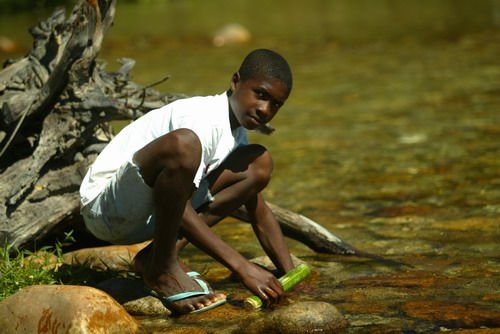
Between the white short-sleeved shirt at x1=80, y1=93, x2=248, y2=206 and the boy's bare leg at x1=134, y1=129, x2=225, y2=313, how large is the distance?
0.38 feet

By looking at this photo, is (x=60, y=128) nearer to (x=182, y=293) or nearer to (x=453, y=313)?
(x=182, y=293)

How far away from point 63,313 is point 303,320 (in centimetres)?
95

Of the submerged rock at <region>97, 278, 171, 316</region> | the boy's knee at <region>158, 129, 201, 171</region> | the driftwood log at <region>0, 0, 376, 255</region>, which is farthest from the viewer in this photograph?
the driftwood log at <region>0, 0, 376, 255</region>

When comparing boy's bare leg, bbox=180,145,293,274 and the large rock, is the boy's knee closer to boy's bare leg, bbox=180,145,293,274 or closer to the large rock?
boy's bare leg, bbox=180,145,293,274

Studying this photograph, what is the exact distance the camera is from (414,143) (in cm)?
826

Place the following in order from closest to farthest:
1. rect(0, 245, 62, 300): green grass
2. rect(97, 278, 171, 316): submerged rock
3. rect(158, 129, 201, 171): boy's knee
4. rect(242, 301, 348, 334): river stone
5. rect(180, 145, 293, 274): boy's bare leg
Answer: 1. rect(242, 301, 348, 334): river stone
2. rect(158, 129, 201, 171): boy's knee
3. rect(97, 278, 171, 316): submerged rock
4. rect(0, 245, 62, 300): green grass
5. rect(180, 145, 293, 274): boy's bare leg

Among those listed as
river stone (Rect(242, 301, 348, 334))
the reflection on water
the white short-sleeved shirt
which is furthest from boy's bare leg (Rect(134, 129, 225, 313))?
the reflection on water

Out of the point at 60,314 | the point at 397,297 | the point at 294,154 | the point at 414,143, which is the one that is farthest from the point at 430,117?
the point at 60,314

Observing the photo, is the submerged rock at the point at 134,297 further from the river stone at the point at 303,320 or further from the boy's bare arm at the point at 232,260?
the river stone at the point at 303,320

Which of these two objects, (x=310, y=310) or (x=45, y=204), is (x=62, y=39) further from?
(x=310, y=310)

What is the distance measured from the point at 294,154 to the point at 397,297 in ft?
12.9

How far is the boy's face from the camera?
4.36 metres

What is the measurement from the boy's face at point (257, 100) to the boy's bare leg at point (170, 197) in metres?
0.42

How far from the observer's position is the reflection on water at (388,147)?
457cm
